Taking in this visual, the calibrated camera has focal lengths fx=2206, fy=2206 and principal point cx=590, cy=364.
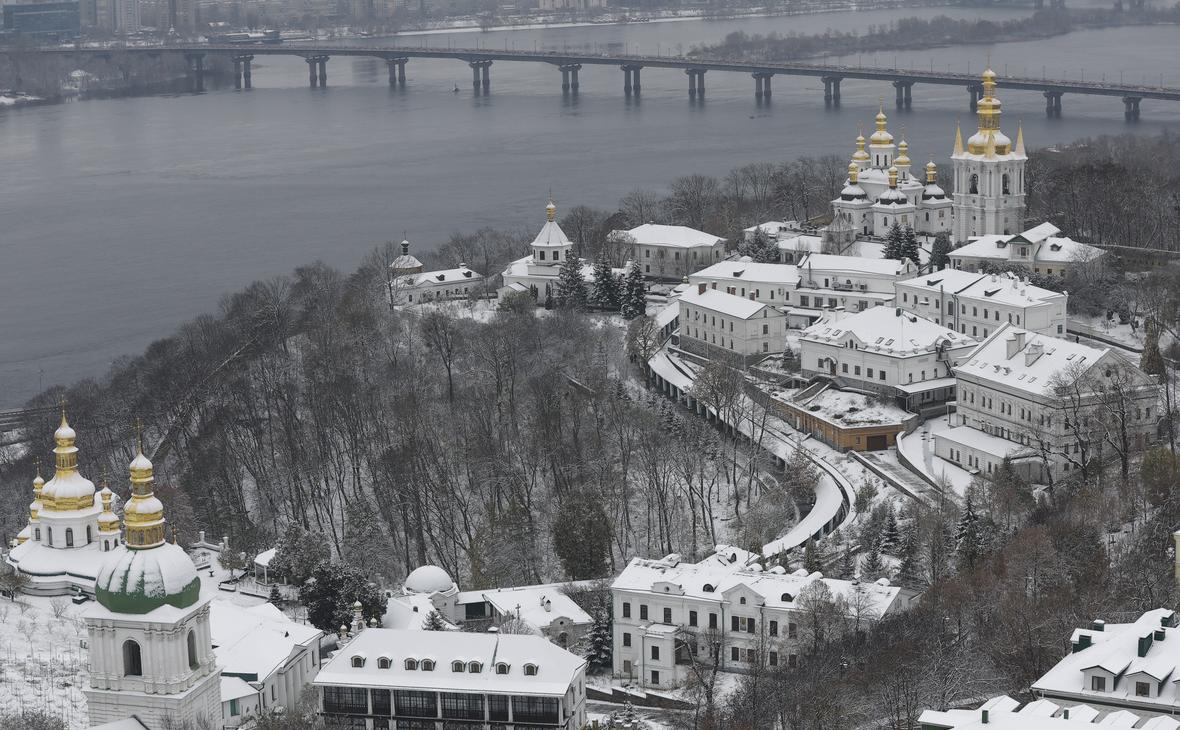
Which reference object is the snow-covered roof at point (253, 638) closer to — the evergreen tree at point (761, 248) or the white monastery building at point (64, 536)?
the white monastery building at point (64, 536)

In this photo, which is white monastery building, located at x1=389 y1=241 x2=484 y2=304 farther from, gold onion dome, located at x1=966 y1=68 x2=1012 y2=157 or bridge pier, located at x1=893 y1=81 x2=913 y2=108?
bridge pier, located at x1=893 y1=81 x2=913 y2=108

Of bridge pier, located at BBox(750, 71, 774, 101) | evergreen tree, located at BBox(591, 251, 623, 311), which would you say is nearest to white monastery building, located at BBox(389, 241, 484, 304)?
evergreen tree, located at BBox(591, 251, 623, 311)

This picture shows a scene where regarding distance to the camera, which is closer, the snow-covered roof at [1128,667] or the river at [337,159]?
the snow-covered roof at [1128,667]

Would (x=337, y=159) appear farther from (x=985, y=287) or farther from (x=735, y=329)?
(x=985, y=287)

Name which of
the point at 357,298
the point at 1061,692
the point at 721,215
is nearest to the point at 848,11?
the point at 721,215

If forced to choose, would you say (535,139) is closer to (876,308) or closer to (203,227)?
(203,227)

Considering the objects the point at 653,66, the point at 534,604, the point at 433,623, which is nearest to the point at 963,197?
the point at 534,604

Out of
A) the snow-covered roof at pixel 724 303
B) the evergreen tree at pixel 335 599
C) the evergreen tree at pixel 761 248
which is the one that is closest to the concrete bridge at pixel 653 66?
the evergreen tree at pixel 761 248
